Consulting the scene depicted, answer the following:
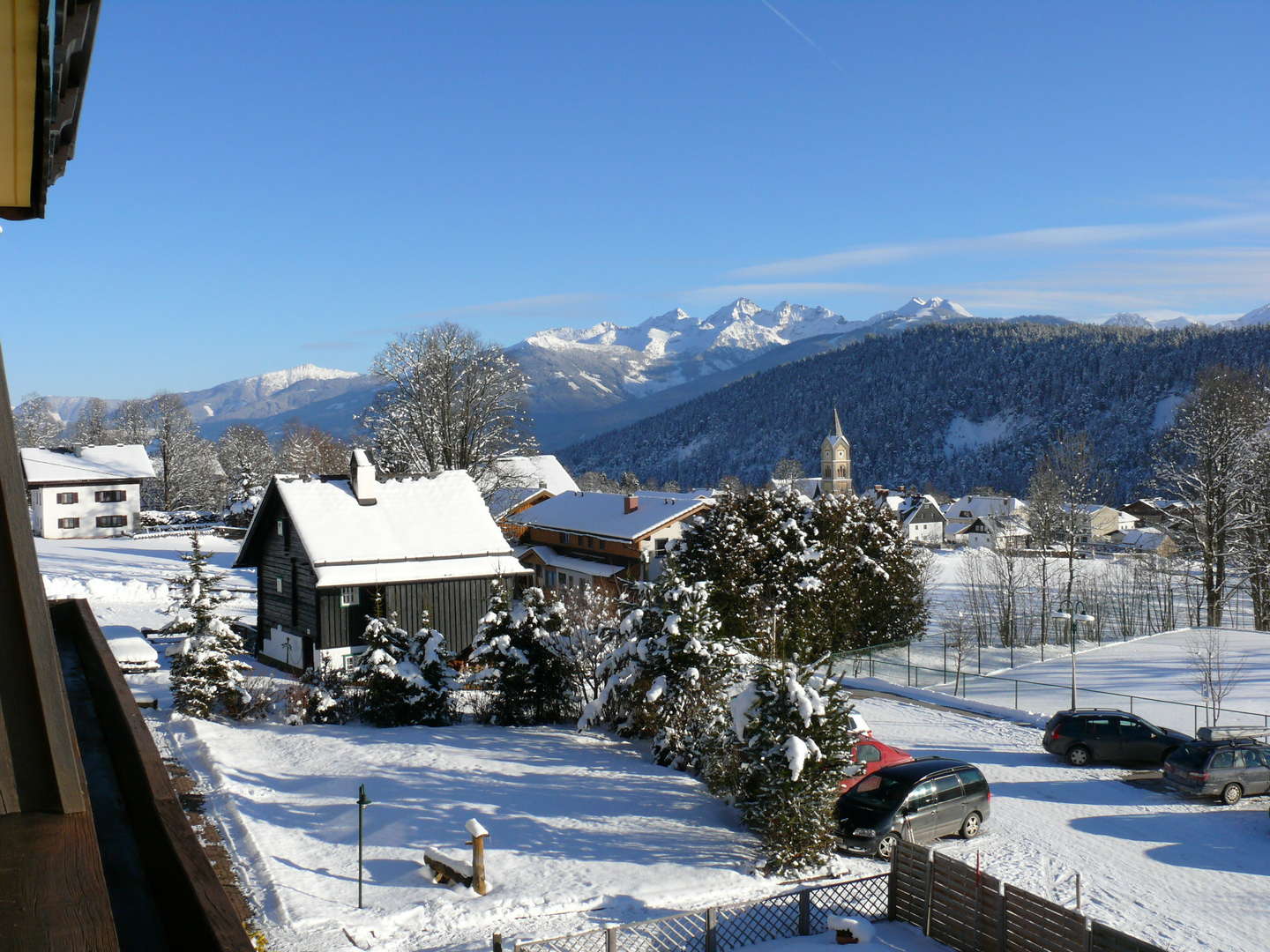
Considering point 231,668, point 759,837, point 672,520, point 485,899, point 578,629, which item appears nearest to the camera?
point 485,899

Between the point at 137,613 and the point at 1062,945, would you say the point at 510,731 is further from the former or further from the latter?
the point at 137,613

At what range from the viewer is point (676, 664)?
2158 centimetres

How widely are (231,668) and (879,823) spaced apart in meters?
16.4

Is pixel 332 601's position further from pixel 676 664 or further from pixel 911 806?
pixel 911 806

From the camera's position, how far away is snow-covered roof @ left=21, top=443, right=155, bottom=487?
68062 millimetres

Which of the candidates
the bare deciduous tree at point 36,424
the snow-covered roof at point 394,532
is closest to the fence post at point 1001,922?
the snow-covered roof at point 394,532

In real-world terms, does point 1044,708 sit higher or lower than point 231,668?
lower

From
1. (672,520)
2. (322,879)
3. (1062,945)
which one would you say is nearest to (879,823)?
(1062,945)

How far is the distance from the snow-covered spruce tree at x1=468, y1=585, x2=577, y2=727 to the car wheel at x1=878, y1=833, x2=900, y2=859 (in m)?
11.2

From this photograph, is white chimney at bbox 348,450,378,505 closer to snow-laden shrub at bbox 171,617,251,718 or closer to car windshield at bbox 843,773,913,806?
snow-laden shrub at bbox 171,617,251,718

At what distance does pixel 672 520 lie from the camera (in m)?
51.8

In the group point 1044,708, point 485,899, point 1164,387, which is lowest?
point 1044,708

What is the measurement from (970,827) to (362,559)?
22121 mm

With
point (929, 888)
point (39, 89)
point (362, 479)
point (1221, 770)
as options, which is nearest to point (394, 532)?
point (362, 479)
